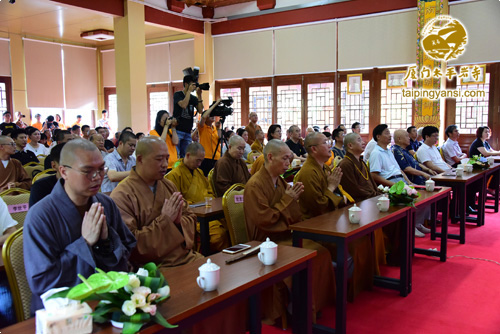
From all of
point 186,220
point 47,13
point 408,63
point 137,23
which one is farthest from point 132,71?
point 186,220

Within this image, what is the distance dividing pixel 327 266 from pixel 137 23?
24.1ft

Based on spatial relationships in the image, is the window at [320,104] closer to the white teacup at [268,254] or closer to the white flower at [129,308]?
the white teacup at [268,254]

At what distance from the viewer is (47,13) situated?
32.0 feet

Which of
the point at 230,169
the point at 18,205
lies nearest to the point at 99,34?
the point at 230,169

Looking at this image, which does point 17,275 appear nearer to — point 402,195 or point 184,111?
point 402,195

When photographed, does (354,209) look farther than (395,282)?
No

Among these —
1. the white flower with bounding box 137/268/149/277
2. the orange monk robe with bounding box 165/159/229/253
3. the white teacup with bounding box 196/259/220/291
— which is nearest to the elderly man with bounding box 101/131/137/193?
the orange monk robe with bounding box 165/159/229/253

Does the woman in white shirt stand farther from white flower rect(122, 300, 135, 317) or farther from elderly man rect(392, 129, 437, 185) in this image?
white flower rect(122, 300, 135, 317)

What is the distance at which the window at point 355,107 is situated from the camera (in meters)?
9.52

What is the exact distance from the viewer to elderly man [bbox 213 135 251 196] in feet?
14.5

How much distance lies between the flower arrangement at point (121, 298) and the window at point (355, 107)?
8.82 metres

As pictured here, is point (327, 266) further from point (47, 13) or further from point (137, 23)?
point (47, 13)

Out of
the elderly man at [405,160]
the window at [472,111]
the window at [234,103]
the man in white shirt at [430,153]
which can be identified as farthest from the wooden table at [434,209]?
the window at [234,103]

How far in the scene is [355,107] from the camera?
9680mm
